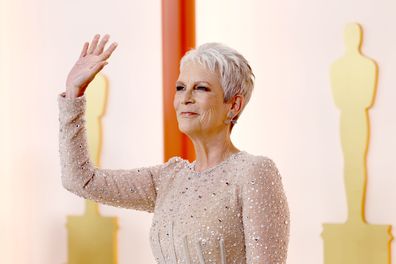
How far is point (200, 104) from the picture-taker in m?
1.94

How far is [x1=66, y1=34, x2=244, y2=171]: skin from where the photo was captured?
1944 millimetres

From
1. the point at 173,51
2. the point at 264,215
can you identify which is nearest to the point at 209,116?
the point at 264,215

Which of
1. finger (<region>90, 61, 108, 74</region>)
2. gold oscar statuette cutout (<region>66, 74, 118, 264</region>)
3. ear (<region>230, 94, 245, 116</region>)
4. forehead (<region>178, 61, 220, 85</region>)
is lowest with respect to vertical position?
gold oscar statuette cutout (<region>66, 74, 118, 264</region>)

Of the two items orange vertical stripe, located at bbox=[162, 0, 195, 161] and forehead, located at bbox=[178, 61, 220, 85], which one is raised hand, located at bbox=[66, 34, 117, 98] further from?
orange vertical stripe, located at bbox=[162, 0, 195, 161]

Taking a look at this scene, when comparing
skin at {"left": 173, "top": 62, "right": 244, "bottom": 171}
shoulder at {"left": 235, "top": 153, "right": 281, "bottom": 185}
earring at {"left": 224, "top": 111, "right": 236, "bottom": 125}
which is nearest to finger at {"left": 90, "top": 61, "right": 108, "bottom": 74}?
skin at {"left": 173, "top": 62, "right": 244, "bottom": 171}

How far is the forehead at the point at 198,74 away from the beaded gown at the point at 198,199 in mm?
193

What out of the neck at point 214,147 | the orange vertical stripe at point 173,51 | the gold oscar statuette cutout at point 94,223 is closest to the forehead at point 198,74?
the neck at point 214,147

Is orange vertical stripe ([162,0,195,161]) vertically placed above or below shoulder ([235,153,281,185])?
above

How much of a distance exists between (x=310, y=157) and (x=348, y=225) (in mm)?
238

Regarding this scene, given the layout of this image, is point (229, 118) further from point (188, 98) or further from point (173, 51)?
point (173, 51)

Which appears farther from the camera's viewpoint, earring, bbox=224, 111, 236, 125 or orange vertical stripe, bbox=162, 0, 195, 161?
orange vertical stripe, bbox=162, 0, 195, 161

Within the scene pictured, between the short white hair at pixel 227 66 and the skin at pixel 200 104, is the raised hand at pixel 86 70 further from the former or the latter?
the short white hair at pixel 227 66

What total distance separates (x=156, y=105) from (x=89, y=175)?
0.89 m

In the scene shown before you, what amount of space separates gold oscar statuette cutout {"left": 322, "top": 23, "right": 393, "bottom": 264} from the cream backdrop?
0.08 ft
